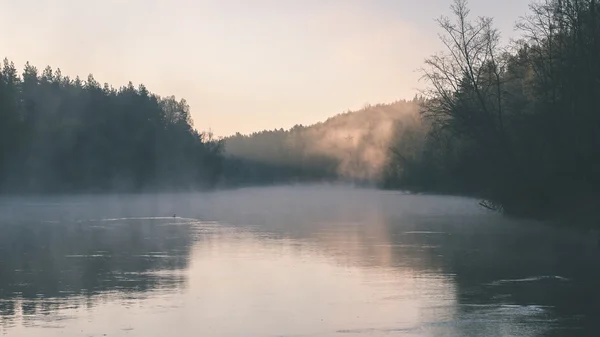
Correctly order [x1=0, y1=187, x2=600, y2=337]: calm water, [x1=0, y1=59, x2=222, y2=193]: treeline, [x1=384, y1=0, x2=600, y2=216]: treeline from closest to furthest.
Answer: [x1=0, y1=187, x2=600, y2=337]: calm water
[x1=384, y1=0, x2=600, y2=216]: treeline
[x1=0, y1=59, x2=222, y2=193]: treeline

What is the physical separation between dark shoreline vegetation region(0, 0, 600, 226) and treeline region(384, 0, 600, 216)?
0.24 ft

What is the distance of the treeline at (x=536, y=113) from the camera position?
34562 millimetres

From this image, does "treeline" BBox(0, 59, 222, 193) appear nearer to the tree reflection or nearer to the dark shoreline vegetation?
the dark shoreline vegetation

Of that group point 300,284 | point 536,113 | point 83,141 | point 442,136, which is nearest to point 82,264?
point 300,284

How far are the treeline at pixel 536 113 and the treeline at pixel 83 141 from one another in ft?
189

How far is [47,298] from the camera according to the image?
641 inches

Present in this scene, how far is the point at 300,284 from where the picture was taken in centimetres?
1858

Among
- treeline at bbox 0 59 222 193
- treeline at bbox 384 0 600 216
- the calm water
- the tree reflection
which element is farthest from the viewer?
treeline at bbox 0 59 222 193

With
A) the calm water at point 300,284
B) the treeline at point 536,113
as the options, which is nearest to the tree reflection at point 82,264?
the calm water at point 300,284

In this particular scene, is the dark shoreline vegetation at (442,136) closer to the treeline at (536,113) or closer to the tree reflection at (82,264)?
the treeline at (536,113)

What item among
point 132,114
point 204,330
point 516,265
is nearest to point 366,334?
point 204,330

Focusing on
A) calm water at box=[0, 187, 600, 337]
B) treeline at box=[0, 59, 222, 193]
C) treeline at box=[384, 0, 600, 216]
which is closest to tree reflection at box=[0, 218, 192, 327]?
calm water at box=[0, 187, 600, 337]

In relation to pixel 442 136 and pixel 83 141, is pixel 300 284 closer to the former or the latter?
pixel 442 136

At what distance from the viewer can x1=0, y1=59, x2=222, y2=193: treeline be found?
92219 millimetres
